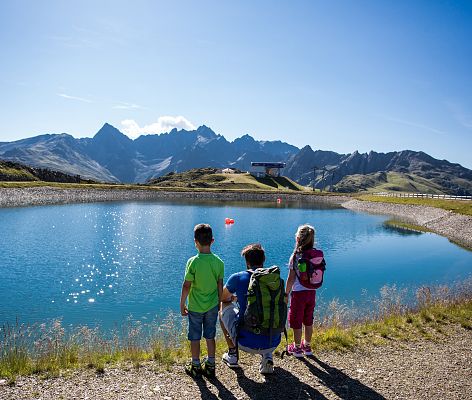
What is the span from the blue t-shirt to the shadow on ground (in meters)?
0.82

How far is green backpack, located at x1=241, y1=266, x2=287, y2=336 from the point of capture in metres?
7.91

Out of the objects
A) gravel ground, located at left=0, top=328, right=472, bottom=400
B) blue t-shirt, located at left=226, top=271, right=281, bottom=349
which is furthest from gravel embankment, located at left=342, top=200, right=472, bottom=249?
blue t-shirt, located at left=226, top=271, right=281, bottom=349

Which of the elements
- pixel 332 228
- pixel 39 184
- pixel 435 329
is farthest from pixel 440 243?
pixel 39 184

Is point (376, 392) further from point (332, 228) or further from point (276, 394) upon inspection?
point (332, 228)

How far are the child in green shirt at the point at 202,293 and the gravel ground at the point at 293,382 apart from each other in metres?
0.48

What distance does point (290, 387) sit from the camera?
26.8ft

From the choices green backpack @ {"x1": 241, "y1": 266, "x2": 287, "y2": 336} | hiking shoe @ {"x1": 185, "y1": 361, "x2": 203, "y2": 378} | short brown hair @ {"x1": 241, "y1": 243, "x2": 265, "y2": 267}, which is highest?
short brown hair @ {"x1": 241, "y1": 243, "x2": 265, "y2": 267}

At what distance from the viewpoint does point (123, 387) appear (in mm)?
8016

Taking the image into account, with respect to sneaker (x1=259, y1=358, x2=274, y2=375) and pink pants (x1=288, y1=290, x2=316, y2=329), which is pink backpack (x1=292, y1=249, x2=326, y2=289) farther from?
sneaker (x1=259, y1=358, x2=274, y2=375)

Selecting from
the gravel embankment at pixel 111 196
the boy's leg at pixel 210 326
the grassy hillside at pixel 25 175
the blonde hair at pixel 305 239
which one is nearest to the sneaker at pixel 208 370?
the boy's leg at pixel 210 326

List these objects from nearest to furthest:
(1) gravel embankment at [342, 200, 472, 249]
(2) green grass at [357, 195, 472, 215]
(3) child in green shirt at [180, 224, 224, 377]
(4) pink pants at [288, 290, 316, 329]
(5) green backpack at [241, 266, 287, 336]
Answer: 1. (5) green backpack at [241, 266, 287, 336]
2. (3) child in green shirt at [180, 224, 224, 377]
3. (4) pink pants at [288, 290, 316, 329]
4. (1) gravel embankment at [342, 200, 472, 249]
5. (2) green grass at [357, 195, 472, 215]

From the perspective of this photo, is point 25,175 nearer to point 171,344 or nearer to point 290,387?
point 171,344

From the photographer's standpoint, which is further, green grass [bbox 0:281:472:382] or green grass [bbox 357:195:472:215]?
green grass [bbox 357:195:472:215]

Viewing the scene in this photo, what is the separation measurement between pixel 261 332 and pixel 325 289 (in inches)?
744
